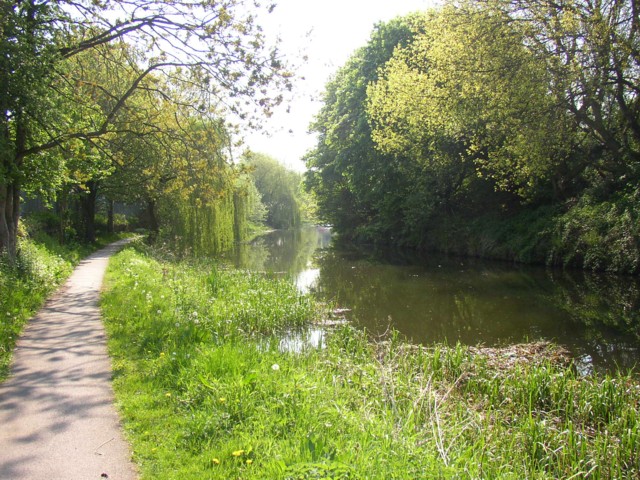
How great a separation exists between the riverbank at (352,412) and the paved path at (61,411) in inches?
8.3

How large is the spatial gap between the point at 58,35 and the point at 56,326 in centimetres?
613

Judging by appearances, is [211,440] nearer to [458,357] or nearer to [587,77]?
[458,357]

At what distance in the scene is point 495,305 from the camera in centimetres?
1305

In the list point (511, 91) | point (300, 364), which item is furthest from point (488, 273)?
point (300, 364)

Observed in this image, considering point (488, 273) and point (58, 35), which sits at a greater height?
point (58, 35)

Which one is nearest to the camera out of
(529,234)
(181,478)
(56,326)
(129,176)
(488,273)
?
(181,478)

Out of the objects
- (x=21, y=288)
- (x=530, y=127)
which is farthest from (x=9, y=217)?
(x=530, y=127)

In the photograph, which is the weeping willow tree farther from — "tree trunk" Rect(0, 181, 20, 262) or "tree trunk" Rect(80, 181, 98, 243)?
"tree trunk" Rect(0, 181, 20, 262)

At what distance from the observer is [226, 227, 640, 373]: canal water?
9445mm

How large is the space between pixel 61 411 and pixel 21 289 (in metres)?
6.08

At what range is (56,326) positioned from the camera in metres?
7.76

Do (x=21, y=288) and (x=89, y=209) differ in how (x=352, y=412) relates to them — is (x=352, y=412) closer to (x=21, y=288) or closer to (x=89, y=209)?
(x=21, y=288)

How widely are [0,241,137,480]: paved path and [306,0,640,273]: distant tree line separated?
1438cm

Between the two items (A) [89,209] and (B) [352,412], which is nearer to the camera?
(B) [352,412]
